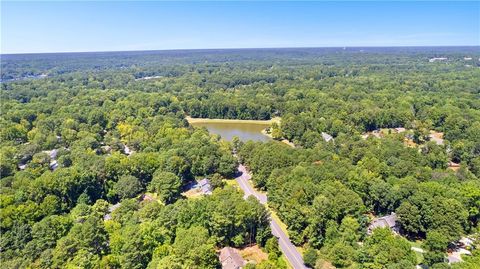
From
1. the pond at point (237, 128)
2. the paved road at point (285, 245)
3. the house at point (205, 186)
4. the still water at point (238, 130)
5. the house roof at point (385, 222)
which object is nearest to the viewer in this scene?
the paved road at point (285, 245)

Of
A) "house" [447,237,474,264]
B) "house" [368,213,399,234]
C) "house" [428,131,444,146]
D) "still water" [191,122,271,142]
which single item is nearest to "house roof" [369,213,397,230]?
"house" [368,213,399,234]

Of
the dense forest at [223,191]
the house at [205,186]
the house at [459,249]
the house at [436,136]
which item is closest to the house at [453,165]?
the dense forest at [223,191]

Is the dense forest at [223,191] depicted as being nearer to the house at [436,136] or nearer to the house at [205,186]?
the house at [205,186]

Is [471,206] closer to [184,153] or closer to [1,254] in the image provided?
[184,153]

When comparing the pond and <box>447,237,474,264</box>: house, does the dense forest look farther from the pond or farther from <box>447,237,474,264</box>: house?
the pond

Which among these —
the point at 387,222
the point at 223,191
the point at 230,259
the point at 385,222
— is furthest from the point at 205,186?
the point at 387,222

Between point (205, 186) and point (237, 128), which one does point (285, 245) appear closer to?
point (205, 186)

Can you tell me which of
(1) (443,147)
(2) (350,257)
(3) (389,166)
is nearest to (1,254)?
(2) (350,257)
